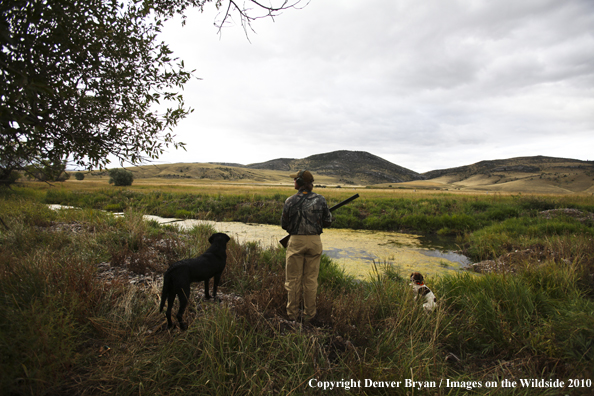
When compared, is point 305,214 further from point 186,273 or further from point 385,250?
point 385,250

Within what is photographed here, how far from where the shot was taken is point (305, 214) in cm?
433

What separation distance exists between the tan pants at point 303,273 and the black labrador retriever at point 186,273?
1.11 m

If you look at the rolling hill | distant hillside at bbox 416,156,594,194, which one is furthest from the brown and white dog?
the rolling hill

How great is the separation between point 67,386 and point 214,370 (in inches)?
50.9

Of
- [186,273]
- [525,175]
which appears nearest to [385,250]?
[186,273]

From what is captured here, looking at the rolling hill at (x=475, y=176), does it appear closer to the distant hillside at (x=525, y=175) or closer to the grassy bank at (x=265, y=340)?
the distant hillside at (x=525, y=175)

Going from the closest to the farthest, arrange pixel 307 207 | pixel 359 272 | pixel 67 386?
pixel 67 386 → pixel 307 207 → pixel 359 272

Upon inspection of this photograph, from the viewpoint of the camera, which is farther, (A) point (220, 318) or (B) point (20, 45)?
(A) point (220, 318)

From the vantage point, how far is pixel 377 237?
14.7 m

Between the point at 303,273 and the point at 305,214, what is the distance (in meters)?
0.99

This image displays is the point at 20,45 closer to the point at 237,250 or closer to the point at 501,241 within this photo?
the point at 237,250

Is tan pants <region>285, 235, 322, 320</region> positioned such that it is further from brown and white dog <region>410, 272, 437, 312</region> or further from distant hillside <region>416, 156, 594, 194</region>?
distant hillside <region>416, 156, 594, 194</region>

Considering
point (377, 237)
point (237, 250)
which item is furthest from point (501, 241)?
point (237, 250)

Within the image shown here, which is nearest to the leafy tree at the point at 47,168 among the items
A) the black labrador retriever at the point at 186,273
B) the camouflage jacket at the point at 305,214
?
the black labrador retriever at the point at 186,273
